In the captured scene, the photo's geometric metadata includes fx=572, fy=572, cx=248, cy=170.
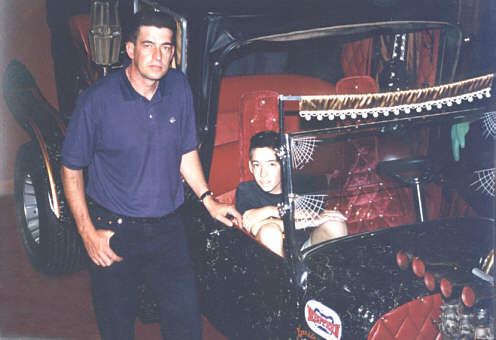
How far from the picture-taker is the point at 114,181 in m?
2.56

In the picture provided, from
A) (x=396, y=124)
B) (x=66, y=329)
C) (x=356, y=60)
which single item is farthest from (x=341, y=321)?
(x=356, y=60)

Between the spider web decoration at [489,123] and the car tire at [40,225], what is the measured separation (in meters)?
2.45

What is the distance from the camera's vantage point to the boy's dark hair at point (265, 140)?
3124 millimetres

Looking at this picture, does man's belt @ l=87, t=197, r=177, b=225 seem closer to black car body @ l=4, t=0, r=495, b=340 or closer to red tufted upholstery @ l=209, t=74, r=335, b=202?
black car body @ l=4, t=0, r=495, b=340

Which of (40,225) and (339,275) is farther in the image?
(40,225)

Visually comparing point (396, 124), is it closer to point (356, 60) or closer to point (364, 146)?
point (364, 146)

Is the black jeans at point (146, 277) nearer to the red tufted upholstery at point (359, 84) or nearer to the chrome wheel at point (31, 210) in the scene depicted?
the red tufted upholstery at point (359, 84)

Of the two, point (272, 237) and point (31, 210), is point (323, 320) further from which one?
point (31, 210)

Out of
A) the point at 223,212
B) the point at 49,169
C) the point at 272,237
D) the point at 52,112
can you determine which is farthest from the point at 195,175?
the point at 52,112

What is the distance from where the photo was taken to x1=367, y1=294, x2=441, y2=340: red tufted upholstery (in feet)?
6.91

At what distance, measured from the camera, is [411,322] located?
2148mm

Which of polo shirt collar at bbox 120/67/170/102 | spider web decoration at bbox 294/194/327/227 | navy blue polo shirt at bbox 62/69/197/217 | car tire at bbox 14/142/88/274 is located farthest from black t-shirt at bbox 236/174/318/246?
car tire at bbox 14/142/88/274

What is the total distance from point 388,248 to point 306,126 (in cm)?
179

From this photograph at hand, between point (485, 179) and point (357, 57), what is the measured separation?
169 centimetres
